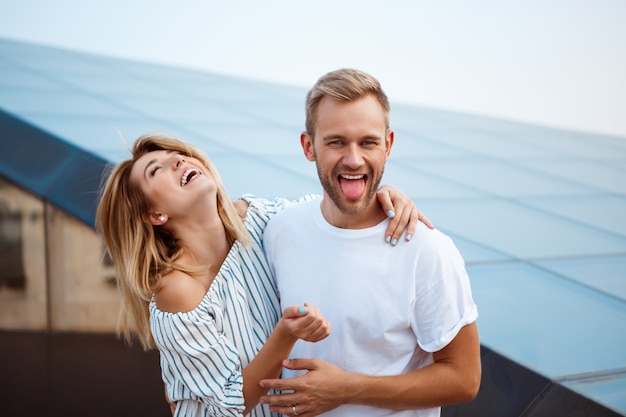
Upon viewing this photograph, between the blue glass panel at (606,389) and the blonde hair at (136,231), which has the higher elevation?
the blonde hair at (136,231)

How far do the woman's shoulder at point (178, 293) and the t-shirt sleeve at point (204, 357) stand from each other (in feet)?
0.12

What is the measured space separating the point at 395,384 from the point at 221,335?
681 millimetres

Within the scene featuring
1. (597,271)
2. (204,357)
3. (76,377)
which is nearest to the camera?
(204,357)

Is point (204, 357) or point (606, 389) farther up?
point (204, 357)

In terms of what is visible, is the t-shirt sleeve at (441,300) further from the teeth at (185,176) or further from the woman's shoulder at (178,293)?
the teeth at (185,176)

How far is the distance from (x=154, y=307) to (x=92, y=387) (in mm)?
4157

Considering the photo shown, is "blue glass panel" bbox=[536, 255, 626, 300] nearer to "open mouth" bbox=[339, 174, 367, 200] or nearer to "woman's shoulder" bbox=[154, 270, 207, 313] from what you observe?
"open mouth" bbox=[339, 174, 367, 200]

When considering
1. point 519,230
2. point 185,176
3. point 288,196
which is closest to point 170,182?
point 185,176

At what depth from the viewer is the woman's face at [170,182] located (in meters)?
2.70

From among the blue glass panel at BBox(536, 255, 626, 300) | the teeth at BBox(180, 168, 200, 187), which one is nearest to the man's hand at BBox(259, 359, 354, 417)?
the teeth at BBox(180, 168, 200, 187)

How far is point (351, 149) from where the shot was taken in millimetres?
2256

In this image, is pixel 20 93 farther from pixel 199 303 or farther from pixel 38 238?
pixel 199 303

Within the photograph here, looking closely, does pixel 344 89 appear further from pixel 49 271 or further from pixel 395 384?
pixel 49 271

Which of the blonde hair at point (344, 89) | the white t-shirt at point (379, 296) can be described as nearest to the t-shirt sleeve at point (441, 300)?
the white t-shirt at point (379, 296)
